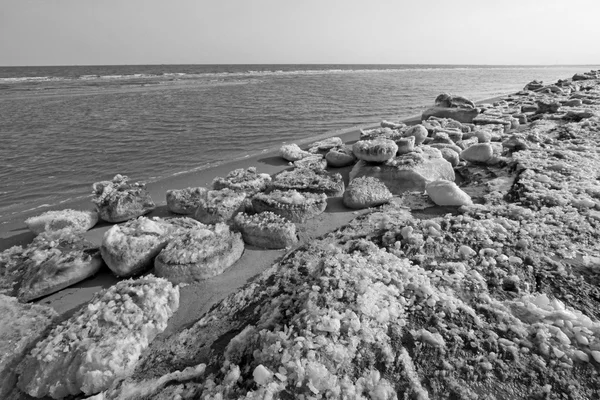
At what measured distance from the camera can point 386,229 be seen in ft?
10.5

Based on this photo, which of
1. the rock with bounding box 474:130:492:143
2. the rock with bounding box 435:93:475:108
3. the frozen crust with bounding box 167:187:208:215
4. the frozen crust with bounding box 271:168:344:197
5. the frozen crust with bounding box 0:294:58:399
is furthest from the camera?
the rock with bounding box 435:93:475:108

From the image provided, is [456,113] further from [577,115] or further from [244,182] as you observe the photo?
[244,182]

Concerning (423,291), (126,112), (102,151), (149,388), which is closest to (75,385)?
(149,388)

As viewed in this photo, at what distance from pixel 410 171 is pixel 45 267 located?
4534 mm

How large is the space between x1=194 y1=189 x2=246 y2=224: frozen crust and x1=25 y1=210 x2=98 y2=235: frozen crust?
1.42m

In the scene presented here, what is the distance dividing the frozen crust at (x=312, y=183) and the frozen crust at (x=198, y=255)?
1.45 metres

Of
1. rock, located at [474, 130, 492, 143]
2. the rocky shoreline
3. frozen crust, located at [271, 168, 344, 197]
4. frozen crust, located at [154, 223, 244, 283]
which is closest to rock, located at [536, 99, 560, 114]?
rock, located at [474, 130, 492, 143]

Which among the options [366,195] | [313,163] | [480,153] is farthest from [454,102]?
[366,195]

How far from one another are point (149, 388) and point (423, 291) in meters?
1.85

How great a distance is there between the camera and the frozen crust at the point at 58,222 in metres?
3.75

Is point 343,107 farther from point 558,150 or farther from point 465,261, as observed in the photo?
point 465,261

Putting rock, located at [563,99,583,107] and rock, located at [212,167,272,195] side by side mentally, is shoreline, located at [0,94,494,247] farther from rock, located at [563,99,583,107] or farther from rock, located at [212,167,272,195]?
rock, located at [563,99,583,107]

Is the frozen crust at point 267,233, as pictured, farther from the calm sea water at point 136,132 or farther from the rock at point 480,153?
the rock at point 480,153

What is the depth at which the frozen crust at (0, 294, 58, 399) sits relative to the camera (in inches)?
81.1
